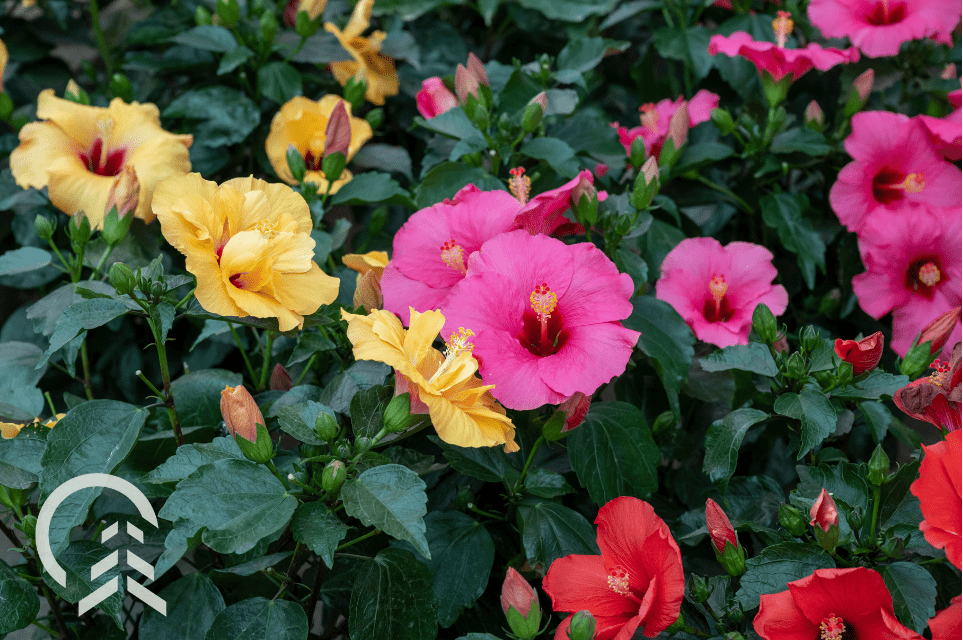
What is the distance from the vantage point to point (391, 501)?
82 centimetres

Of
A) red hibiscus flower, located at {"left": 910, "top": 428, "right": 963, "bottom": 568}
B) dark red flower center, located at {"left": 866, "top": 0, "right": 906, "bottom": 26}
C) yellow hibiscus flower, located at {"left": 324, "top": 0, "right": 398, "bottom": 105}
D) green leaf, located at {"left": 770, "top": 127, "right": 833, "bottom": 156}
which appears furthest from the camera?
yellow hibiscus flower, located at {"left": 324, "top": 0, "right": 398, "bottom": 105}

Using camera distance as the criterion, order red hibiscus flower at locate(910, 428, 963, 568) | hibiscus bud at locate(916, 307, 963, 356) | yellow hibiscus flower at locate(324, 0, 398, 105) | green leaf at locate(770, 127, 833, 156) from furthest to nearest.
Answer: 1. yellow hibiscus flower at locate(324, 0, 398, 105)
2. green leaf at locate(770, 127, 833, 156)
3. hibiscus bud at locate(916, 307, 963, 356)
4. red hibiscus flower at locate(910, 428, 963, 568)

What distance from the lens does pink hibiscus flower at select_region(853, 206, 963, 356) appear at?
1.38m

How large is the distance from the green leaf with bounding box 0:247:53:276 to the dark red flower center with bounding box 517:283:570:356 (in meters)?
0.67

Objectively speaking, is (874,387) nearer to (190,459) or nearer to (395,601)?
(395,601)

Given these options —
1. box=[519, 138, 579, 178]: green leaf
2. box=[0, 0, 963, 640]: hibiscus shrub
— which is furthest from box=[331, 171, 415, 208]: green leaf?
box=[519, 138, 579, 178]: green leaf

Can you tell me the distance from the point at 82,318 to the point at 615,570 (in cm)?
67

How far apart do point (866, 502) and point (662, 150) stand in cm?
68

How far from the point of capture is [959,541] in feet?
2.46

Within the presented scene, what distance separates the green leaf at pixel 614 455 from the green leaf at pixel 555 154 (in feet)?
1.37

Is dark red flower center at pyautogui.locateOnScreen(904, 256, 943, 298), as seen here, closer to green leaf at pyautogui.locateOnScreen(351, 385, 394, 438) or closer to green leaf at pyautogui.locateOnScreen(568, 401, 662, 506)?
green leaf at pyautogui.locateOnScreen(568, 401, 662, 506)

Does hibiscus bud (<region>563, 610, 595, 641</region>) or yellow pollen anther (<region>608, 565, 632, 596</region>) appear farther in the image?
yellow pollen anther (<region>608, 565, 632, 596</region>)

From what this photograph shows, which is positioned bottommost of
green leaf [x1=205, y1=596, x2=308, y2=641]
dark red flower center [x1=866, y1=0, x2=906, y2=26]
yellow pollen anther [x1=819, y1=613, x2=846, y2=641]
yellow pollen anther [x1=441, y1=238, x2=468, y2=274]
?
green leaf [x1=205, y1=596, x2=308, y2=641]

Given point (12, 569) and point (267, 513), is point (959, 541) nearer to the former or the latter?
point (267, 513)
